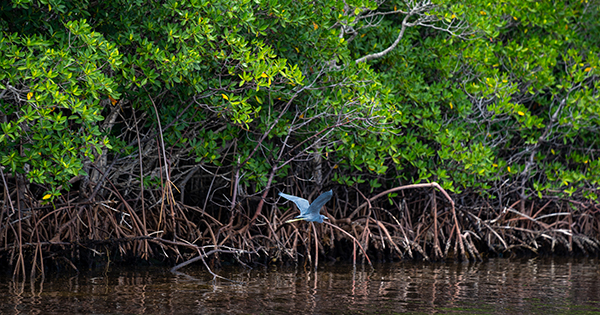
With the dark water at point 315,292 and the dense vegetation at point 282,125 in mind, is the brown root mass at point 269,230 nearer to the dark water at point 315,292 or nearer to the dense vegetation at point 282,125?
the dense vegetation at point 282,125

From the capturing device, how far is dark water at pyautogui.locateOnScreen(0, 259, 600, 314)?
5.18 meters

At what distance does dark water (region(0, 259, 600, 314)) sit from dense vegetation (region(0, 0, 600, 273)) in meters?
0.43

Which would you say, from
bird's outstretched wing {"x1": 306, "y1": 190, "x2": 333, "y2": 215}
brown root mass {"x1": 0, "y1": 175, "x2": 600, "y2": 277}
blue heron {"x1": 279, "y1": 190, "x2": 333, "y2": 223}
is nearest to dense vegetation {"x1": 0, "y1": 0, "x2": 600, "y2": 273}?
Answer: brown root mass {"x1": 0, "y1": 175, "x2": 600, "y2": 277}

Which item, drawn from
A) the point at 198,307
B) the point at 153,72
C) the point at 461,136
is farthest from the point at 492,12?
the point at 198,307

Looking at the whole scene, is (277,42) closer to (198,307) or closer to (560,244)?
(198,307)

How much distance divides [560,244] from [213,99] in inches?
231

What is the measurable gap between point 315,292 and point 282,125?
A: 202 cm

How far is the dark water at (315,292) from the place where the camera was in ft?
17.0

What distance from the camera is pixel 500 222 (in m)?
9.34

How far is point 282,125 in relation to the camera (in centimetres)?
729

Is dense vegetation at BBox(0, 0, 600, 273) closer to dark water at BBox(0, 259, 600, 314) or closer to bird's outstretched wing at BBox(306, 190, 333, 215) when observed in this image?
dark water at BBox(0, 259, 600, 314)

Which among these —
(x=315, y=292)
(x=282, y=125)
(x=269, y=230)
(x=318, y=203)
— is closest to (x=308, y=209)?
(x=318, y=203)

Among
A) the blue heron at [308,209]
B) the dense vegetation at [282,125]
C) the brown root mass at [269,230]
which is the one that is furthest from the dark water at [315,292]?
the blue heron at [308,209]

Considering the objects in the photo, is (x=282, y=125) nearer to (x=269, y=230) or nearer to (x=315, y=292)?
(x=269, y=230)
